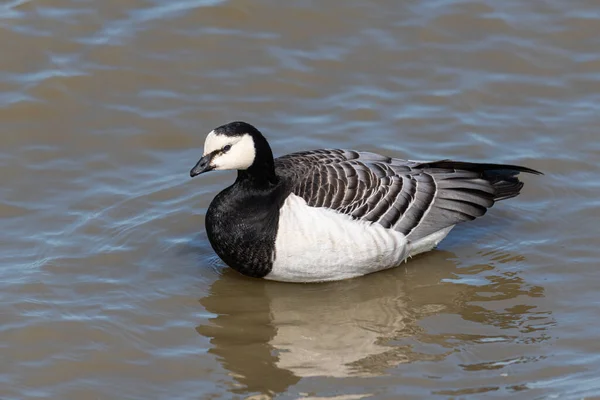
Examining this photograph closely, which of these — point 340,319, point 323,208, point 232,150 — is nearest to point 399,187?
point 323,208

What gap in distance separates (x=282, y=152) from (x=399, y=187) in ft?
7.12

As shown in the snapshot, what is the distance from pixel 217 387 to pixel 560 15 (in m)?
8.48

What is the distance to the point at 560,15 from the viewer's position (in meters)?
Answer: 14.5

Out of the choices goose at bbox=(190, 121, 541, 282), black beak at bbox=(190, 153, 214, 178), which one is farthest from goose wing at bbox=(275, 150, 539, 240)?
black beak at bbox=(190, 153, 214, 178)

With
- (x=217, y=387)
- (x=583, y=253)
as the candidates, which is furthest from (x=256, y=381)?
(x=583, y=253)

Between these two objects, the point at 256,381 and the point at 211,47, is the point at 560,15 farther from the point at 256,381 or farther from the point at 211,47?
the point at 256,381

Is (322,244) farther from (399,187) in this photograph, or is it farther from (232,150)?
(232,150)

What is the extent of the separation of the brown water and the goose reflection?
1.0 inches

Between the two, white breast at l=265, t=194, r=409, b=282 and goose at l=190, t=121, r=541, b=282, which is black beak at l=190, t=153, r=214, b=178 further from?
white breast at l=265, t=194, r=409, b=282

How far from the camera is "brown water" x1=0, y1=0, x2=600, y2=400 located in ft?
28.8

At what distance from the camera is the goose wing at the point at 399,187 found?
1014 centimetres

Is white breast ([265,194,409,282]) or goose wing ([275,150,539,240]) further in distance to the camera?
goose wing ([275,150,539,240])

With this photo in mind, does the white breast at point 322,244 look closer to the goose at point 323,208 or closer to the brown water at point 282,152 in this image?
the goose at point 323,208

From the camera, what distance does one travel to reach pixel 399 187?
1050 cm
